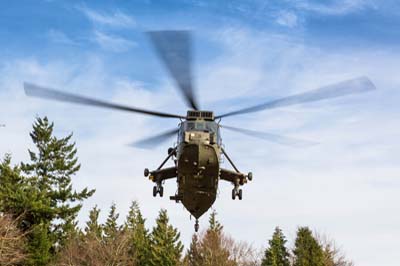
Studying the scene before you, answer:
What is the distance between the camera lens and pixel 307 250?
69.9 m

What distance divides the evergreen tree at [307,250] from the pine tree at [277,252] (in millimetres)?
3814

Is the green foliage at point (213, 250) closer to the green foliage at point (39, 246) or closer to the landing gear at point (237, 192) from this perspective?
the green foliage at point (39, 246)

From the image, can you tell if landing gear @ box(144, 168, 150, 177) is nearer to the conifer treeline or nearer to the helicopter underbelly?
the helicopter underbelly

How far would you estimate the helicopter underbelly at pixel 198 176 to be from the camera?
2169 centimetres

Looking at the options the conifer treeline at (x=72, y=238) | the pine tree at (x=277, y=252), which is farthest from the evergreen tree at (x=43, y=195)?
the pine tree at (x=277, y=252)

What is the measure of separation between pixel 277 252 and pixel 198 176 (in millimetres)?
57461

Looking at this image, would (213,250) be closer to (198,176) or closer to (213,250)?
(213,250)

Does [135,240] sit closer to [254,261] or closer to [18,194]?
[254,261]

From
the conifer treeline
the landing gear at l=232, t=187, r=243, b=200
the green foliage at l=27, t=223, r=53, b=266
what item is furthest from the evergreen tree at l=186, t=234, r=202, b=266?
the landing gear at l=232, t=187, r=243, b=200

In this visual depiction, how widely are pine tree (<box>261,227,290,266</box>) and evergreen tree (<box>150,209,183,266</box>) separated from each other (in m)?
12.8

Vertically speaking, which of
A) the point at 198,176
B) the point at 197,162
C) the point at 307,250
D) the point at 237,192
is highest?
the point at 307,250

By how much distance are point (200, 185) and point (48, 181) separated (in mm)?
41855

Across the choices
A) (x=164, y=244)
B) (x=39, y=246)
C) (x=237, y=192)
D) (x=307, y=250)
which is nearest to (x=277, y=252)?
(x=307, y=250)

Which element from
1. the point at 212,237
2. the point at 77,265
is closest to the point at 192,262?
the point at 212,237
